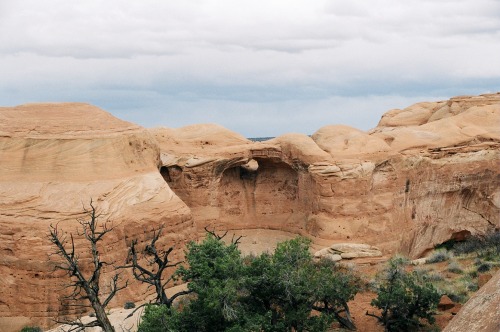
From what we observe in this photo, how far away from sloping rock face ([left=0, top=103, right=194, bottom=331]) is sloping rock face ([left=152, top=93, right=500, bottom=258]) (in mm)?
4101

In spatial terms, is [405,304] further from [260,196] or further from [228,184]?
[228,184]

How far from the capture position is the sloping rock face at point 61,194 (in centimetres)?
1911

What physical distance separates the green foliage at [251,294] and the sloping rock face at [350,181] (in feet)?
30.8

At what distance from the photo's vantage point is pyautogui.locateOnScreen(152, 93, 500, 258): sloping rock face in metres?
24.5

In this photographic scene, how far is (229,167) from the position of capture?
1053 inches

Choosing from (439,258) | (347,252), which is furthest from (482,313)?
(439,258)

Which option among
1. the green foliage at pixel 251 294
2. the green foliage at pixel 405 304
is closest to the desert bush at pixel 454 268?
the green foliage at pixel 405 304

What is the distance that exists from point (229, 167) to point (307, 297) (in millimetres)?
12977

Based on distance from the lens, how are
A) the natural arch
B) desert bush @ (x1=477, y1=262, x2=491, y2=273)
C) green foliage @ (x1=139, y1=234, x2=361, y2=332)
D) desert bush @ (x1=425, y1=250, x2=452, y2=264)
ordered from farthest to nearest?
1. the natural arch
2. desert bush @ (x1=425, y1=250, x2=452, y2=264)
3. desert bush @ (x1=477, y1=262, x2=491, y2=273)
4. green foliage @ (x1=139, y1=234, x2=361, y2=332)

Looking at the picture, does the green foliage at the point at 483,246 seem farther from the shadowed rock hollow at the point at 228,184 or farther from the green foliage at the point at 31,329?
the green foliage at the point at 31,329

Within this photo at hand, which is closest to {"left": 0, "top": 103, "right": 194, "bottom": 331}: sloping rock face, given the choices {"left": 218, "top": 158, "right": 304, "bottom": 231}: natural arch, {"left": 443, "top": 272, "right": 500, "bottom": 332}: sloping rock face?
{"left": 218, "top": 158, "right": 304, "bottom": 231}: natural arch

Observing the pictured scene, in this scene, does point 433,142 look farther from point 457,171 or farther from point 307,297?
point 307,297

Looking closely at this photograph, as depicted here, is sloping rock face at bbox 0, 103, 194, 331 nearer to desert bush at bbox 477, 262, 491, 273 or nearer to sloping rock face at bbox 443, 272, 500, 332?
desert bush at bbox 477, 262, 491, 273

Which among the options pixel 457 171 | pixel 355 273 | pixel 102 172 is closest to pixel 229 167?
pixel 102 172
